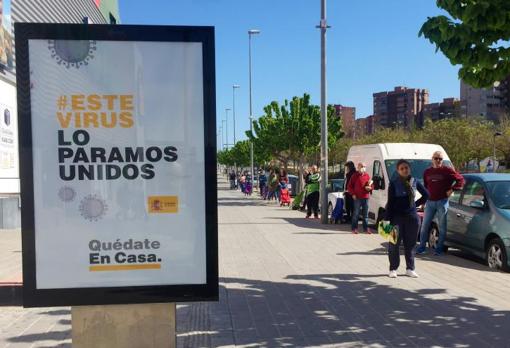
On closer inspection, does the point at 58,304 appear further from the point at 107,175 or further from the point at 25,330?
the point at 25,330

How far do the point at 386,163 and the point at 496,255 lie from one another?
16.1 ft

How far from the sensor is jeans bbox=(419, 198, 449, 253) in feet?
28.4

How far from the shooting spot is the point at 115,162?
10.8 ft

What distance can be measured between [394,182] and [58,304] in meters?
4.90

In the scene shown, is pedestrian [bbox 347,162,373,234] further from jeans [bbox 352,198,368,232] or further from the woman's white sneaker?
the woman's white sneaker

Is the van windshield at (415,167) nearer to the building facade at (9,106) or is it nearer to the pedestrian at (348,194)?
the pedestrian at (348,194)

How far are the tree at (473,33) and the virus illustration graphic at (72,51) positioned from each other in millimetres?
3176

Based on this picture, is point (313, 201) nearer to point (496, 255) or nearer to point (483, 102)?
point (496, 255)

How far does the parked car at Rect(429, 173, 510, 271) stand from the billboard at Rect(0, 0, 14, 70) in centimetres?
1187

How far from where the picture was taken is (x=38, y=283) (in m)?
3.31

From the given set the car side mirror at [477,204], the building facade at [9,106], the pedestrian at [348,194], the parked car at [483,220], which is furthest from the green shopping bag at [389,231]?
the building facade at [9,106]

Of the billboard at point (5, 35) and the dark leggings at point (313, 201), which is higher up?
the billboard at point (5, 35)

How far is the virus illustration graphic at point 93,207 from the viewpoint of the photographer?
332 cm

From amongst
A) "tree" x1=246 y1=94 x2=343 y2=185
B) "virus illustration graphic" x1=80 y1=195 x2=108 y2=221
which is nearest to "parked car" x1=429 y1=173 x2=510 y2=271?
"virus illustration graphic" x1=80 y1=195 x2=108 y2=221
